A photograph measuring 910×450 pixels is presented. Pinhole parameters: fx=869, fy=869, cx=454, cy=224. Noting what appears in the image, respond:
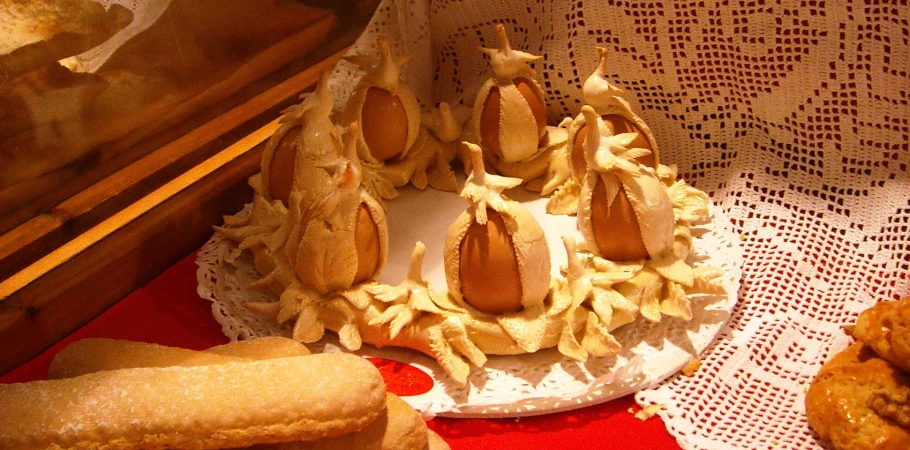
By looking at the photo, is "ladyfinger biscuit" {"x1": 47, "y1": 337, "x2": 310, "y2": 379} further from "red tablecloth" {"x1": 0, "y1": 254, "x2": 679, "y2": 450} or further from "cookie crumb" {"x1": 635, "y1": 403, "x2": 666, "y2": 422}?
"cookie crumb" {"x1": 635, "y1": 403, "x2": 666, "y2": 422}

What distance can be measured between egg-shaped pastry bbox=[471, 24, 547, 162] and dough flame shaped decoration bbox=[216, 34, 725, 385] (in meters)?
0.23

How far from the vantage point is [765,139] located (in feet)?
4.54

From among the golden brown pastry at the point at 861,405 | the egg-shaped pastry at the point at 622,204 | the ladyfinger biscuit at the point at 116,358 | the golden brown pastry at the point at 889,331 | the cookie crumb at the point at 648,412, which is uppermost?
the egg-shaped pastry at the point at 622,204

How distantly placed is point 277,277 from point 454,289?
25 cm

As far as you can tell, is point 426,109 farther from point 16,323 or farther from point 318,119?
point 16,323

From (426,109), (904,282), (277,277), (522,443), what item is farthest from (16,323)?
(904,282)

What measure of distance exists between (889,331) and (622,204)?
13.1 inches

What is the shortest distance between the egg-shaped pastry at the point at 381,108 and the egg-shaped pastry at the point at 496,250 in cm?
35

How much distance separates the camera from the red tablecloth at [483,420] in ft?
3.22

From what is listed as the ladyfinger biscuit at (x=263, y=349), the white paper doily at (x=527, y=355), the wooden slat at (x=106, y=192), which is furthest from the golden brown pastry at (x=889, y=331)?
the wooden slat at (x=106, y=192)

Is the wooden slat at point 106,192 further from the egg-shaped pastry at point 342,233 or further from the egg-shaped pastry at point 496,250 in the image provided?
the egg-shaped pastry at point 496,250

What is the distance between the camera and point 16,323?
3.57 feet

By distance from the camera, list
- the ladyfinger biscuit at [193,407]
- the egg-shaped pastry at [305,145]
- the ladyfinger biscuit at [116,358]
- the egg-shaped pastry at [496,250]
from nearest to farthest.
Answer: the ladyfinger biscuit at [193,407], the ladyfinger biscuit at [116,358], the egg-shaped pastry at [496,250], the egg-shaped pastry at [305,145]

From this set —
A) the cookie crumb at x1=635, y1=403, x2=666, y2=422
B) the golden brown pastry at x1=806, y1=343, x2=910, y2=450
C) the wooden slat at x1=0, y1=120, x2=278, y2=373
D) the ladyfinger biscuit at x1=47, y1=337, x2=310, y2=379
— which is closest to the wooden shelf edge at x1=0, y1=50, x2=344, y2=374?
the wooden slat at x1=0, y1=120, x2=278, y2=373
